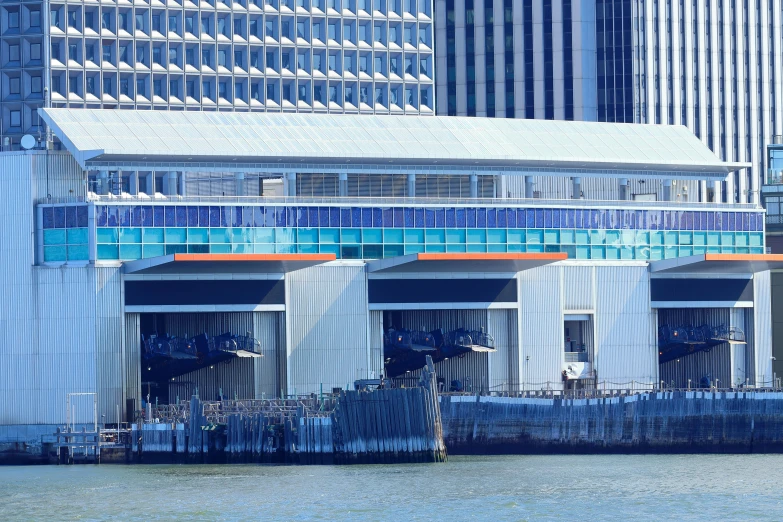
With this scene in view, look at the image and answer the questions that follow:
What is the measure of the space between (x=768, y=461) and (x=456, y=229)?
3005cm

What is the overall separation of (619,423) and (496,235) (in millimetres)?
20600

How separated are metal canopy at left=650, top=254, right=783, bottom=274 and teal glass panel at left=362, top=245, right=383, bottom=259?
63.6 feet

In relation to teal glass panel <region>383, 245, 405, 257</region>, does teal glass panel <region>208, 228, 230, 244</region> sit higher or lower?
higher

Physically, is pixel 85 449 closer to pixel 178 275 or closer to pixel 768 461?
pixel 178 275

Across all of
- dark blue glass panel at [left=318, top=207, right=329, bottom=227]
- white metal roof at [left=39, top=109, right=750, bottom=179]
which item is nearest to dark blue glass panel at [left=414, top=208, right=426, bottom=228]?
white metal roof at [left=39, top=109, right=750, bottom=179]

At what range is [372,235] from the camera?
135 metres

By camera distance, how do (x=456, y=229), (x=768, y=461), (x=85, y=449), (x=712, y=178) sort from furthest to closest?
(x=712, y=178), (x=456, y=229), (x=85, y=449), (x=768, y=461)

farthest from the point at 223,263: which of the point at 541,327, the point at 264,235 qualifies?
the point at 541,327

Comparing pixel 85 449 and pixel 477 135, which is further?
pixel 477 135

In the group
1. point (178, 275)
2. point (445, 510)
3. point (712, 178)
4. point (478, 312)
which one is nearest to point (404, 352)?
point (478, 312)

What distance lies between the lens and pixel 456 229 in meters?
136

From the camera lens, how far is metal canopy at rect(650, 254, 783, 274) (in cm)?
14000

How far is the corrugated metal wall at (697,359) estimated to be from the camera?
14750 centimetres

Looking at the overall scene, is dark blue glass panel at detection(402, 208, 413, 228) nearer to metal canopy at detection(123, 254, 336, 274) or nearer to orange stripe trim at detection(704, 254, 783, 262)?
metal canopy at detection(123, 254, 336, 274)
